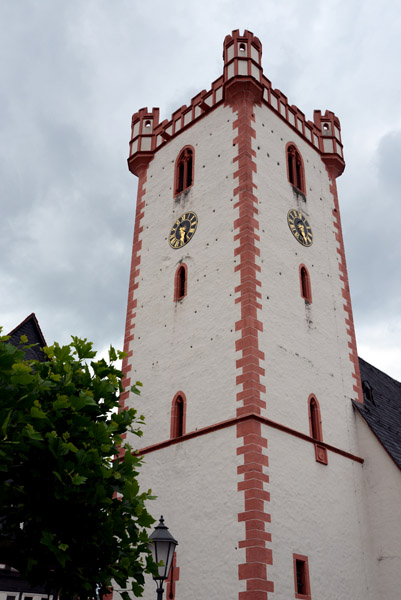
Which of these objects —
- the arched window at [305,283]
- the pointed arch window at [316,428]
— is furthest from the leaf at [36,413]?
the arched window at [305,283]

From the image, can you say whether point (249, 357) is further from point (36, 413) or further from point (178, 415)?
point (36, 413)

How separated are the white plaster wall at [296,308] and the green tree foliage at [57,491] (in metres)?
6.79

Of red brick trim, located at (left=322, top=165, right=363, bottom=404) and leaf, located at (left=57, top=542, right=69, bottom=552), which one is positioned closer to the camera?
leaf, located at (left=57, top=542, right=69, bottom=552)

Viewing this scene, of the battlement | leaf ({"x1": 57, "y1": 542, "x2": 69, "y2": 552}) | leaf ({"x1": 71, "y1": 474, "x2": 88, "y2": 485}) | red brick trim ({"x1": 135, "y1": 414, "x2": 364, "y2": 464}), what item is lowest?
leaf ({"x1": 57, "y1": 542, "x2": 69, "y2": 552})

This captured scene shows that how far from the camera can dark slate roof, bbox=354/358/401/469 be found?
18469 millimetres

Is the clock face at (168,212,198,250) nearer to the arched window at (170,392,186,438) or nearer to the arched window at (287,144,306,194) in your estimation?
the arched window at (287,144,306,194)

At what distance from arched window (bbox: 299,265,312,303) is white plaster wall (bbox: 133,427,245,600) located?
5.88 m

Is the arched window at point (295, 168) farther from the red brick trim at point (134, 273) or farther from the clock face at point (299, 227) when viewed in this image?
the red brick trim at point (134, 273)

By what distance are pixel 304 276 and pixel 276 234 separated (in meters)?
1.70

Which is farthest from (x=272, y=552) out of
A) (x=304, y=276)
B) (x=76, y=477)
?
(x=304, y=276)

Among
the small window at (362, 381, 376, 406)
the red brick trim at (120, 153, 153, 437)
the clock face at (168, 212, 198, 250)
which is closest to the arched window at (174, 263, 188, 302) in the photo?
the clock face at (168, 212, 198, 250)

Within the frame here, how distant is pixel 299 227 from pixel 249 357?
6.44 meters

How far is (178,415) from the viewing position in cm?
1752

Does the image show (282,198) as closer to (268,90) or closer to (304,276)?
(304,276)
